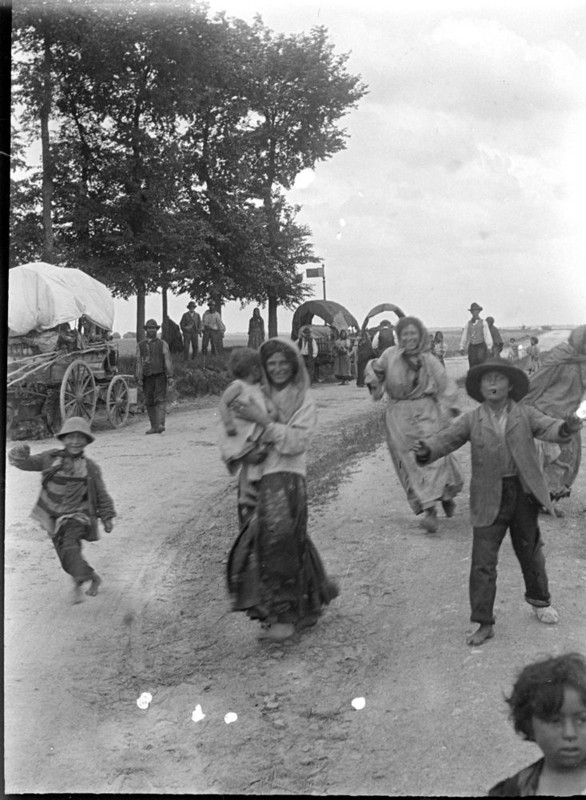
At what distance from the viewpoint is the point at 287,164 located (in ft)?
9.91

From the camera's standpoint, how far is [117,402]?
369cm

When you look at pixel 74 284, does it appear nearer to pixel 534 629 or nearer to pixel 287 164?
pixel 287 164

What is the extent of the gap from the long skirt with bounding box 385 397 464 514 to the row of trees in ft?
4.25

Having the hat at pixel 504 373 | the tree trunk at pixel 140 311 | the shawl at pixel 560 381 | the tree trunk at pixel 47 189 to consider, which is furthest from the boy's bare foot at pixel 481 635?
the tree trunk at pixel 47 189

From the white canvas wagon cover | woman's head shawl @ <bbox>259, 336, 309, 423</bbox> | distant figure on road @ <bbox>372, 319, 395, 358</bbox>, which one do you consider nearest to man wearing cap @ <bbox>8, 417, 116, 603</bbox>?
the white canvas wagon cover

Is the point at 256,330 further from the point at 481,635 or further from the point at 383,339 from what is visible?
the point at 481,635

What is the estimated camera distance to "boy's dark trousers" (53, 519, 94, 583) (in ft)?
9.23

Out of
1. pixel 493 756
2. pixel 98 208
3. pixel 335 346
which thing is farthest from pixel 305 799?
pixel 98 208

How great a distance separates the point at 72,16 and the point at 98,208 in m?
0.66

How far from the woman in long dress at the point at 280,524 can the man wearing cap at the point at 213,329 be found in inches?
10.9

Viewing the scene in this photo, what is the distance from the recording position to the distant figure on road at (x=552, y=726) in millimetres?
1946

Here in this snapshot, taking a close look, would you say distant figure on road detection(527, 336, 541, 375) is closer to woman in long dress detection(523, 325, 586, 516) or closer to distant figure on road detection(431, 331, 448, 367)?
woman in long dress detection(523, 325, 586, 516)

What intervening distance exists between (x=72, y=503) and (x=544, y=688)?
5.50ft

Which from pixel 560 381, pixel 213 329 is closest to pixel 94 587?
pixel 213 329
